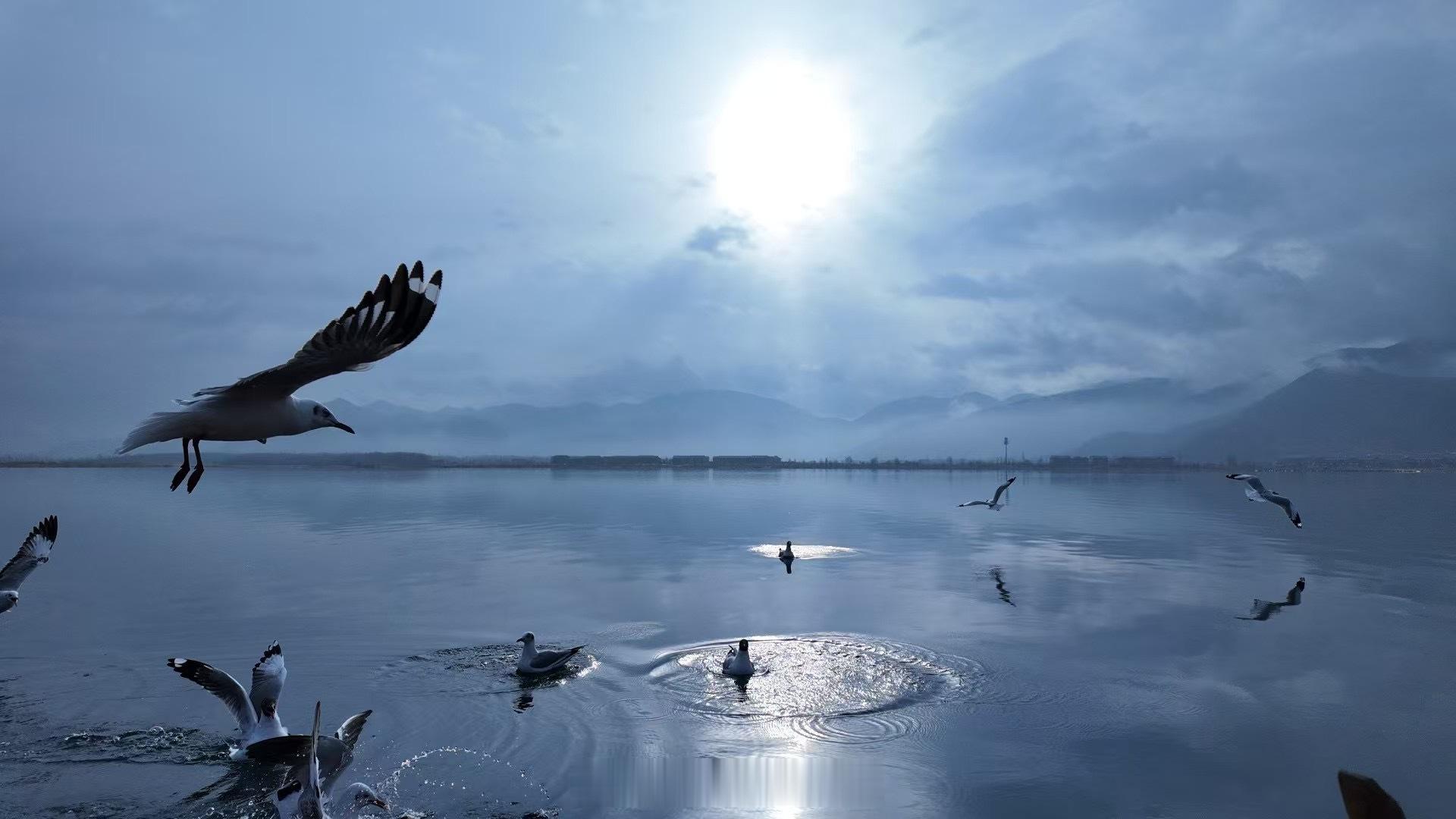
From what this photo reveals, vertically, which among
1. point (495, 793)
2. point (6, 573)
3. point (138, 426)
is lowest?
point (495, 793)

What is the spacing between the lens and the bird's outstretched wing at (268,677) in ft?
42.2

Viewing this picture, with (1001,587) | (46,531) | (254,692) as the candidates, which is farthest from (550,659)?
(1001,587)

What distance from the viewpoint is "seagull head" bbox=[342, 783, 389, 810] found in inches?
416

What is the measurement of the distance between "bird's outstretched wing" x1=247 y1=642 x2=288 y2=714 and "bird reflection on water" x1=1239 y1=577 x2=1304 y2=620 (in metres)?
24.2

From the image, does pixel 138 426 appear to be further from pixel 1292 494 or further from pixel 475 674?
pixel 1292 494

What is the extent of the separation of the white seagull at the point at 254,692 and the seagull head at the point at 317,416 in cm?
450

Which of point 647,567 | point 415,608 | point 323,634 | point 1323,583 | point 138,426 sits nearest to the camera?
point 138,426

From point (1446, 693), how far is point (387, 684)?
2071cm

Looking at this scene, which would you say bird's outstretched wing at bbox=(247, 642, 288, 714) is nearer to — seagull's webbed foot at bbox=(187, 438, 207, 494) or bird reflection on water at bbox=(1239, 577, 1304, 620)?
seagull's webbed foot at bbox=(187, 438, 207, 494)

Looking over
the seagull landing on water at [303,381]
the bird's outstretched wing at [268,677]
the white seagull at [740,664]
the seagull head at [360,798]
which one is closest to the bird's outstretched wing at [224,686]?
the bird's outstretched wing at [268,677]

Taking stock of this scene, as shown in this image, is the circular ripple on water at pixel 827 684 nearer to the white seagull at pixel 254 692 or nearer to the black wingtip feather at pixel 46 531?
the white seagull at pixel 254 692

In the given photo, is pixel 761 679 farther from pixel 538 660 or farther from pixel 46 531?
pixel 46 531

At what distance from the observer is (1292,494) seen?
105m

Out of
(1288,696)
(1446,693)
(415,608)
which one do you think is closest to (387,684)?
(415,608)
